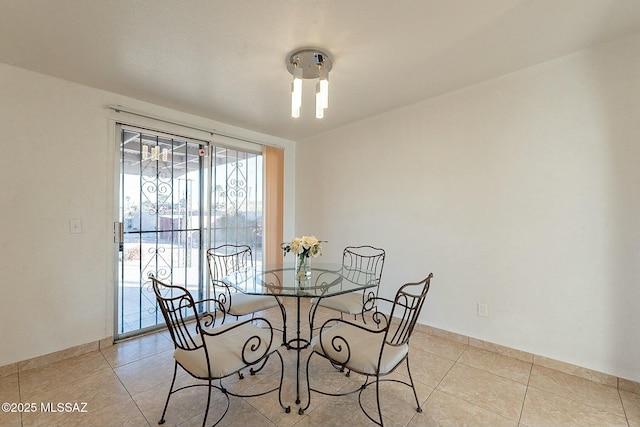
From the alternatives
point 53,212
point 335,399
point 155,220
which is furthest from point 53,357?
A: point 335,399

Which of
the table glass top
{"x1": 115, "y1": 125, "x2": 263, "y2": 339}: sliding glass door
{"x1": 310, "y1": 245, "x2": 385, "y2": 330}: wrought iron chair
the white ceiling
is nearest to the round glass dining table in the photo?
the table glass top

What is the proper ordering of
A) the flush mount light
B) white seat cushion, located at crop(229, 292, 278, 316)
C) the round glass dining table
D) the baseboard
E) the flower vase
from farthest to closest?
white seat cushion, located at crop(229, 292, 278, 316)
the flower vase
the baseboard
the flush mount light
the round glass dining table

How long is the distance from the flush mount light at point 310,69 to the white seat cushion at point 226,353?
1.62 metres

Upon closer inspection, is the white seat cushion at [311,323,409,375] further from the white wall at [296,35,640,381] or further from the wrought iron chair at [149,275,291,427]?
the white wall at [296,35,640,381]

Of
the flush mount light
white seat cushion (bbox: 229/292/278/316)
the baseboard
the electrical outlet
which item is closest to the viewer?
the flush mount light

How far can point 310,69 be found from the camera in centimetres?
224

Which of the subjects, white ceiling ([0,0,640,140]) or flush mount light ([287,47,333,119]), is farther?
flush mount light ([287,47,333,119])

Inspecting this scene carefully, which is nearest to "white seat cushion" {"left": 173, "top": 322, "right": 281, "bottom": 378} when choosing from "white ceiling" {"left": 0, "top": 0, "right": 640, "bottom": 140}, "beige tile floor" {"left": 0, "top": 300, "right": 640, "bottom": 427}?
"beige tile floor" {"left": 0, "top": 300, "right": 640, "bottom": 427}

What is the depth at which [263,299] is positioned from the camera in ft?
8.83

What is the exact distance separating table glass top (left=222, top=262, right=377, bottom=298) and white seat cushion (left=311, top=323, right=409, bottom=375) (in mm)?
294

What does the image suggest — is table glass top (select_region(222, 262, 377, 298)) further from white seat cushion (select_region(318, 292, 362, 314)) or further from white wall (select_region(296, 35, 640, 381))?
white wall (select_region(296, 35, 640, 381))

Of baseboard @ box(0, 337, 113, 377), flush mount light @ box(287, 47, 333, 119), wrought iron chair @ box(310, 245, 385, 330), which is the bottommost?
baseboard @ box(0, 337, 113, 377)

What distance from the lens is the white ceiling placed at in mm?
1666

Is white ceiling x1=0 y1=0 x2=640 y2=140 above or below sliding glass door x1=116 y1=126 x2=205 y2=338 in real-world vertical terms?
above
